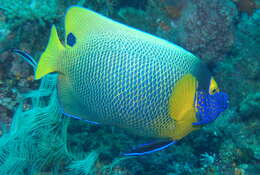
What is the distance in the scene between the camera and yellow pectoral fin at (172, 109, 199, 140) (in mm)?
1722

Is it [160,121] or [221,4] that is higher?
[221,4]

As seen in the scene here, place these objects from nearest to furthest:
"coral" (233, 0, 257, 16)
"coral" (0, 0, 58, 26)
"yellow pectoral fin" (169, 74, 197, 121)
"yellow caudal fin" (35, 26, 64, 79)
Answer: "yellow pectoral fin" (169, 74, 197, 121) → "yellow caudal fin" (35, 26, 64, 79) → "coral" (0, 0, 58, 26) → "coral" (233, 0, 257, 16)

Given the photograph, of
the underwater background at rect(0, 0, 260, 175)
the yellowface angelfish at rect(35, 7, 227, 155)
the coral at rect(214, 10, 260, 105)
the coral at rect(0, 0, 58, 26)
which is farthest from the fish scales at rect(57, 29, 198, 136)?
the coral at rect(214, 10, 260, 105)

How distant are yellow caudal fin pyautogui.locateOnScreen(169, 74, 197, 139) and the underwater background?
118cm

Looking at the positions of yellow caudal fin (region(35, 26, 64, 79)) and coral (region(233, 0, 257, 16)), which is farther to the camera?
coral (region(233, 0, 257, 16))

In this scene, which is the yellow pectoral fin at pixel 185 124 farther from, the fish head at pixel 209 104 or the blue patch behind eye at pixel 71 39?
the blue patch behind eye at pixel 71 39

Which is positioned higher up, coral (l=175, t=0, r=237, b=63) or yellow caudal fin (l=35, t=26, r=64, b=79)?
coral (l=175, t=0, r=237, b=63)

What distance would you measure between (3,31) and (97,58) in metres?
2.81

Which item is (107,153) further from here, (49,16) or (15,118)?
(49,16)

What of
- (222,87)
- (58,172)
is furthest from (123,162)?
(222,87)

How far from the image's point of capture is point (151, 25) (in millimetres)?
4500

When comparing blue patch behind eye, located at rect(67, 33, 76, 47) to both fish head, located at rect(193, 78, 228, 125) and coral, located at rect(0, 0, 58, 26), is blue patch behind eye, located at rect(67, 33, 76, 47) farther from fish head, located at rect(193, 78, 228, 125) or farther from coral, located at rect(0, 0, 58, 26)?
coral, located at rect(0, 0, 58, 26)

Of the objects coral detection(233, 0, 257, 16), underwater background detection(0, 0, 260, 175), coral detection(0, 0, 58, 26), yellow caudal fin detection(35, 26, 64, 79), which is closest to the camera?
yellow caudal fin detection(35, 26, 64, 79)

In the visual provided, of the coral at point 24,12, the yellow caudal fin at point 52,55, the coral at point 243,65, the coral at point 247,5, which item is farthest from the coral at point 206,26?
the yellow caudal fin at point 52,55
